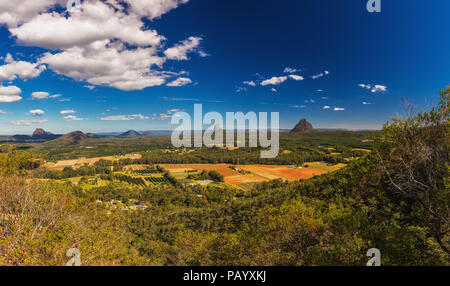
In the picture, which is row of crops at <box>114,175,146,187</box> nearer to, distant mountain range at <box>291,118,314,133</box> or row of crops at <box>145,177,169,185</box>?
row of crops at <box>145,177,169,185</box>

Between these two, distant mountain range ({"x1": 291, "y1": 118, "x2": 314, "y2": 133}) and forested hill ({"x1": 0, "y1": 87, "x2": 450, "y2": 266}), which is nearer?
forested hill ({"x1": 0, "y1": 87, "x2": 450, "y2": 266})

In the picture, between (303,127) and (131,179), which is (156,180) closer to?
(131,179)

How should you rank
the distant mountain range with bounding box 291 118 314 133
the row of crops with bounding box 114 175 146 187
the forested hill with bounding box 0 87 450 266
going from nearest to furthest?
the forested hill with bounding box 0 87 450 266
the row of crops with bounding box 114 175 146 187
the distant mountain range with bounding box 291 118 314 133

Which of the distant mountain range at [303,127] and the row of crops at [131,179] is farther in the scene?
the distant mountain range at [303,127]

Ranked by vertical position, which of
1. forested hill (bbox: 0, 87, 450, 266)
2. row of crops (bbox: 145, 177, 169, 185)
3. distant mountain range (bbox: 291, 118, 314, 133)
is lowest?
row of crops (bbox: 145, 177, 169, 185)

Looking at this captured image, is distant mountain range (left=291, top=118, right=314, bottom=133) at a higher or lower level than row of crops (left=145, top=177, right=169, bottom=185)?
higher

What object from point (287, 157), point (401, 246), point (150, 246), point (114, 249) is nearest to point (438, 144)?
point (401, 246)

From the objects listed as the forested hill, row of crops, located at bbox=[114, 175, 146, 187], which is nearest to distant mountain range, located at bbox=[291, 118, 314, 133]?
row of crops, located at bbox=[114, 175, 146, 187]

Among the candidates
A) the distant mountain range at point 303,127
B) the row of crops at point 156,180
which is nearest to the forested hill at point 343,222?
the row of crops at point 156,180

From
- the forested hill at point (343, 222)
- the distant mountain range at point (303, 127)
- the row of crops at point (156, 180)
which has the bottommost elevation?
the row of crops at point (156, 180)

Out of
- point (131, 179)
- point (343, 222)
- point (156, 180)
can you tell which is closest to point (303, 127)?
point (156, 180)

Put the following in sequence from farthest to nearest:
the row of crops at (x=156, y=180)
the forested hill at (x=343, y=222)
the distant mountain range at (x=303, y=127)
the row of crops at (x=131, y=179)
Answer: the distant mountain range at (x=303, y=127) < the row of crops at (x=156, y=180) < the row of crops at (x=131, y=179) < the forested hill at (x=343, y=222)

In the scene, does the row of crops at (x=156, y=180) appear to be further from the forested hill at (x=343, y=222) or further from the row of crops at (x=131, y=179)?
the forested hill at (x=343, y=222)
